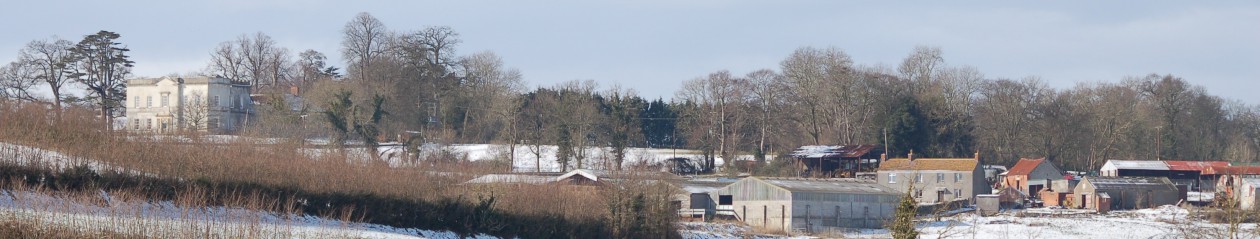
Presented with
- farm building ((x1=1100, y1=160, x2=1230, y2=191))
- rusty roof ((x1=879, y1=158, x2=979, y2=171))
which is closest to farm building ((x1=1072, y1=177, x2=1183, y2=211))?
rusty roof ((x1=879, y1=158, x2=979, y2=171))

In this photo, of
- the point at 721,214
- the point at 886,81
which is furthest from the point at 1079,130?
the point at 721,214

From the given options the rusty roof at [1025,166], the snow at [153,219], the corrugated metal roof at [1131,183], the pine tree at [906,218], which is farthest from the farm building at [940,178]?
the pine tree at [906,218]

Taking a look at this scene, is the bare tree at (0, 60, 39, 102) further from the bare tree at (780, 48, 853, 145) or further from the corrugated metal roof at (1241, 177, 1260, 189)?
the corrugated metal roof at (1241, 177, 1260, 189)

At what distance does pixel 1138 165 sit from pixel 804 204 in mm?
28375

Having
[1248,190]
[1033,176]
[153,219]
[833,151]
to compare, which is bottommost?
[1248,190]

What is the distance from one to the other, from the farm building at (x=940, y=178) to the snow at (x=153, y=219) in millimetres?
42535

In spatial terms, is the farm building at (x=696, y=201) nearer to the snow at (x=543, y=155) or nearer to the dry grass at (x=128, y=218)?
the snow at (x=543, y=155)

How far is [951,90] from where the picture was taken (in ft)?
275

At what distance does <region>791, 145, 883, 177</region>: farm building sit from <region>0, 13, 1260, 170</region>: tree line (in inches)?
75.4

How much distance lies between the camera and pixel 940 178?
69.7 m

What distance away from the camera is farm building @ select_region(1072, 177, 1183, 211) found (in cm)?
6381

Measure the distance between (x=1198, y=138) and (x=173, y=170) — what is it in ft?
234

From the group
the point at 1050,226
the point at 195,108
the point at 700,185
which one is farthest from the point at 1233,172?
the point at 195,108

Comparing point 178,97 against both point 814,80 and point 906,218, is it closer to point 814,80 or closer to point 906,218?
point 814,80
